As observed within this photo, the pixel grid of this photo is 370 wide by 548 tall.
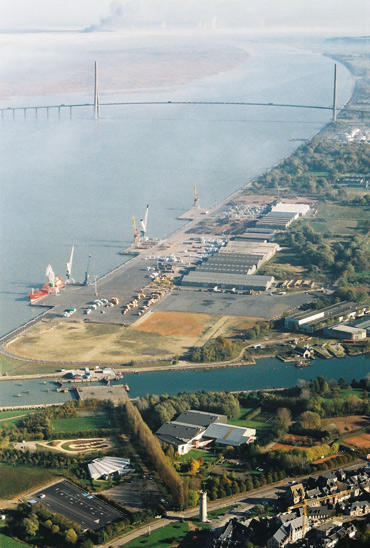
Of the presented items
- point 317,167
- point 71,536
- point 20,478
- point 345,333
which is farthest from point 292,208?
point 71,536

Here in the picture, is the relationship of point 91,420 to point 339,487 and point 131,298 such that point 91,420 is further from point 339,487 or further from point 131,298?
point 131,298

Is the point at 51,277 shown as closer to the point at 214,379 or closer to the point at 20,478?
the point at 214,379

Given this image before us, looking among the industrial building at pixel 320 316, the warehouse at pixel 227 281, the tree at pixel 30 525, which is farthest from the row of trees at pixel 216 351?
the tree at pixel 30 525

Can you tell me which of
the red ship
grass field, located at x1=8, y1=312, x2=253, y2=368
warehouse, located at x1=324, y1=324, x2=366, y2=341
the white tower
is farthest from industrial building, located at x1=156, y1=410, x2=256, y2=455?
the red ship

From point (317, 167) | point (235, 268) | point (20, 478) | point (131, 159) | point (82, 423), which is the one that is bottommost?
point (131, 159)

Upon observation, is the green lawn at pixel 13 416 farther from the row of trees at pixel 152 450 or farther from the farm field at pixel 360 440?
the farm field at pixel 360 440

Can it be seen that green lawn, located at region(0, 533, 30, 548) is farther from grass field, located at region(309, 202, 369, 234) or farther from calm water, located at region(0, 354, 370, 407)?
grass field, located at region(309, 202, 369, 234)
